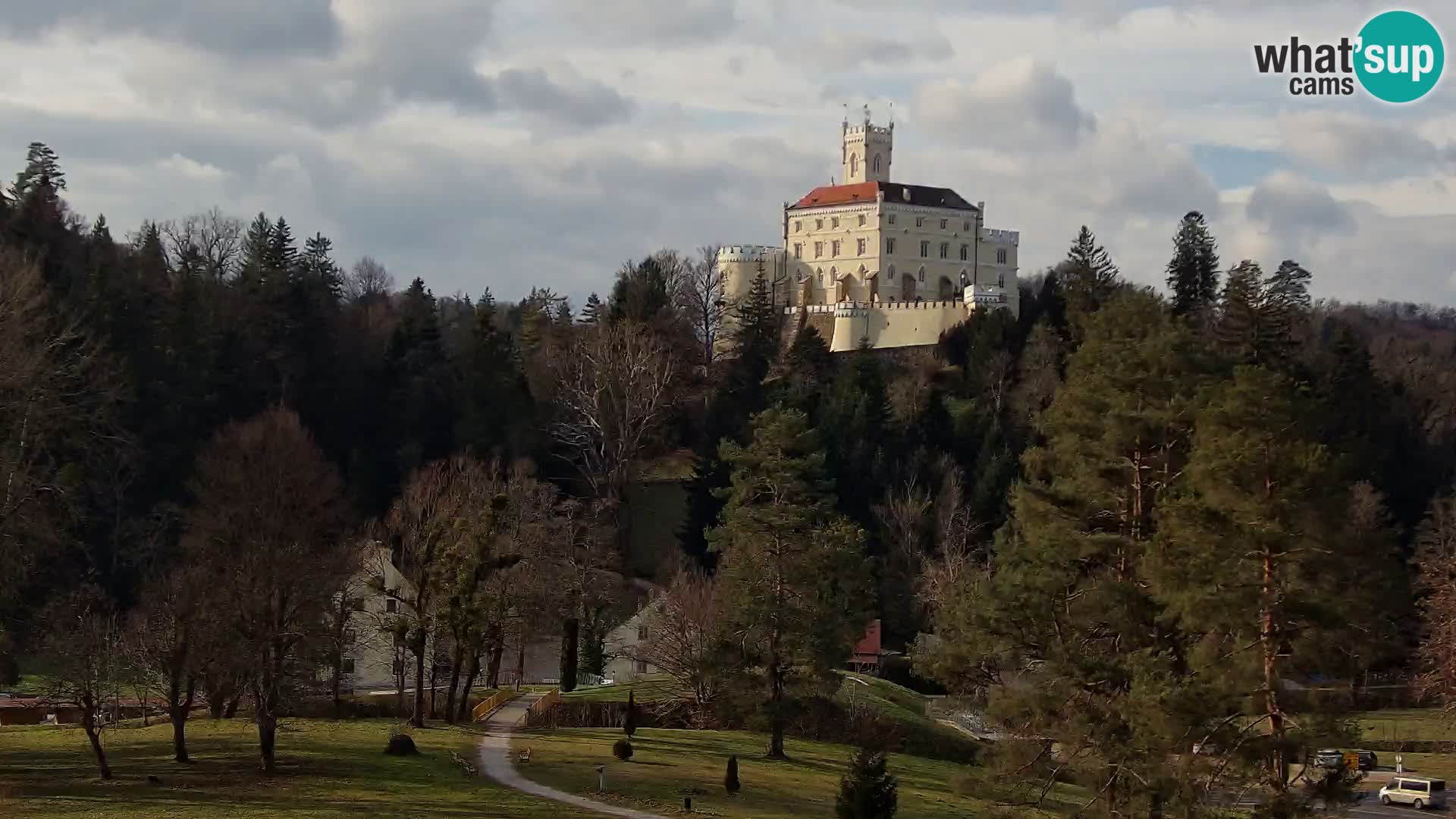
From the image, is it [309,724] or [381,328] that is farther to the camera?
[381,328]

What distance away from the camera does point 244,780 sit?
32.3 m

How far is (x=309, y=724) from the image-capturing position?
42.8m

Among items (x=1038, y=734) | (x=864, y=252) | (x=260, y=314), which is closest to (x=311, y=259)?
(x=260, y=314)

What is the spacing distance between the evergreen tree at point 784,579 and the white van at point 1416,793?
1498cm

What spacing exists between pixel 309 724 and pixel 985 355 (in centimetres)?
5371

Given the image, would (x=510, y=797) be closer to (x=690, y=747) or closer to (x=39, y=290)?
(x=690, y=747)

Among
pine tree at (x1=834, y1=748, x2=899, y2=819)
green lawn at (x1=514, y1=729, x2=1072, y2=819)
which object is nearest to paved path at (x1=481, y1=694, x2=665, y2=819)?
green lawn at (x1=514, y1=729, x2=1072, y2=819)

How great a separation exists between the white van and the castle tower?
83.7 m

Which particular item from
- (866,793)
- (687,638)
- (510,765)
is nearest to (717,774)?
(510,765)

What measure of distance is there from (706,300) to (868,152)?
Answer: 2151 cm

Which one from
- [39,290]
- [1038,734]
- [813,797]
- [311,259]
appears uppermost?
[311,259]

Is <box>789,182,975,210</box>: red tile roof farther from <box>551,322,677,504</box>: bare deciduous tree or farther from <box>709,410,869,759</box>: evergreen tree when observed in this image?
<box>709,410,869,759</box>: evergreen tree

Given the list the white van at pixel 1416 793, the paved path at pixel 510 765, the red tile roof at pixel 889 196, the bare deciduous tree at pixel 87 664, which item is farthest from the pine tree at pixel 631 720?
the red tile roof at pixel 889 196

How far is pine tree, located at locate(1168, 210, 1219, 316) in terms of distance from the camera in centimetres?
8988
